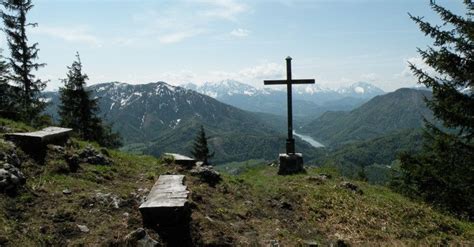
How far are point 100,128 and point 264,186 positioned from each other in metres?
35.5

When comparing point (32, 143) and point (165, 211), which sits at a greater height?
point (32, 143)

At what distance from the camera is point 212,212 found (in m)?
11.0

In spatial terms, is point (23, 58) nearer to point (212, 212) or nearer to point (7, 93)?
point (7, 93)

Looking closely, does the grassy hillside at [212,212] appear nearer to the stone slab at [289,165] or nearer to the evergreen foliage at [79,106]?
the stone slab at [289,165]

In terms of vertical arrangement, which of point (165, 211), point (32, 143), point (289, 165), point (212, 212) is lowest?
point (289, 165)

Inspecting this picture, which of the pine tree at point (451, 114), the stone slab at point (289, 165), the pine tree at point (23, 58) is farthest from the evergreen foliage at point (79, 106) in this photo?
the pine tree at point (451, 114)

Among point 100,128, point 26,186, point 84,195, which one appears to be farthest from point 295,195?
point 100,128

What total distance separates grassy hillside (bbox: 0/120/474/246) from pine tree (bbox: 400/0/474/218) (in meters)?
1.18

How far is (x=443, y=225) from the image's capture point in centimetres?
1285

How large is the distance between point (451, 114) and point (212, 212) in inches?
396

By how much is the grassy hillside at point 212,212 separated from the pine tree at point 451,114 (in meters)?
1.18

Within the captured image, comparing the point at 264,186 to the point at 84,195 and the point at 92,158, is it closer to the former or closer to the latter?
the point at 92,158

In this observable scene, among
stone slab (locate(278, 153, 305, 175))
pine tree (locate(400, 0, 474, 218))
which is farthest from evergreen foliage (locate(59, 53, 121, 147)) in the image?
pine tree (locate(400, 0, 474, 218))

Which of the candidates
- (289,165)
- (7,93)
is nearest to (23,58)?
(7,93)
